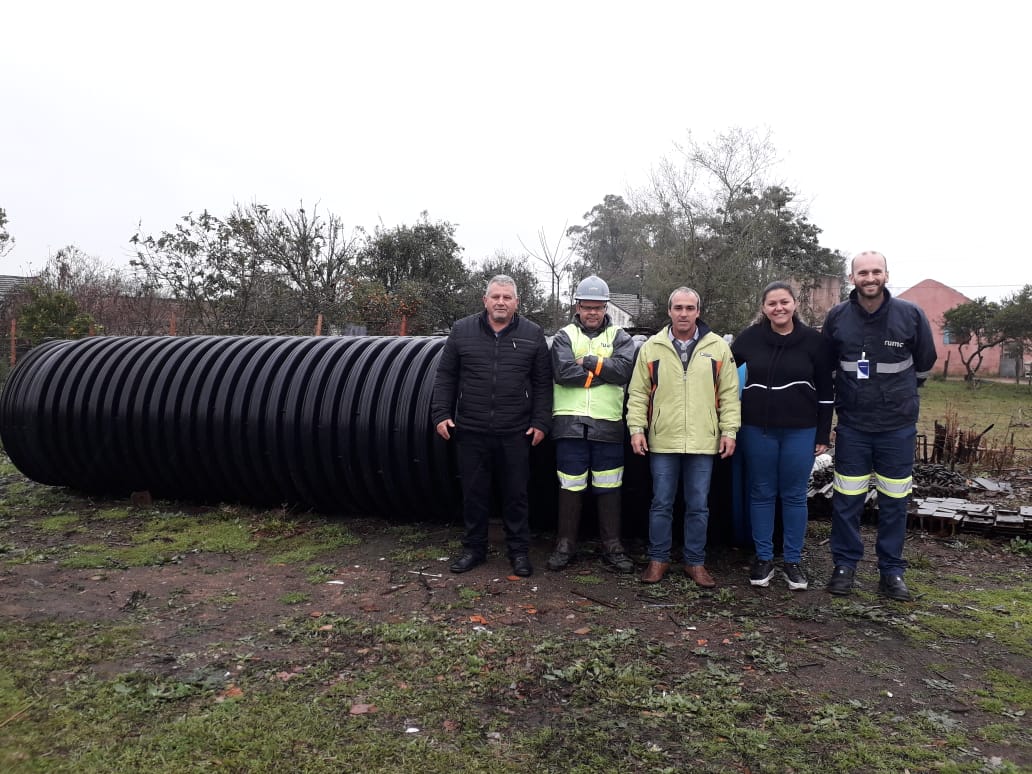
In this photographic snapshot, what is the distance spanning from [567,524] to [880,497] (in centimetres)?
190

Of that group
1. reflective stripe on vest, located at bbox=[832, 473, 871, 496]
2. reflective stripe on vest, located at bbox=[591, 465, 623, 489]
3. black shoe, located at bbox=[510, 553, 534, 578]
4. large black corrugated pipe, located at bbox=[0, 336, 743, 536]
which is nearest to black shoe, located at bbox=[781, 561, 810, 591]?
reflective stripe on vest, located at bbox=[832, 473, 871, 496]

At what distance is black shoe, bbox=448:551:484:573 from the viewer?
4.71 metres

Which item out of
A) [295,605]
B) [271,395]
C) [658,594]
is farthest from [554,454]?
[271,395]

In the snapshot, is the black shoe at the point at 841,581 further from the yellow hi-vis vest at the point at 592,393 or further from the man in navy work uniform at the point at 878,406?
the yellow hi-vis vest at the point at 592,393

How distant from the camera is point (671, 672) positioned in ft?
11.0

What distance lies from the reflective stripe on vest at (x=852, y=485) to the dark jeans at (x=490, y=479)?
191 centimetres

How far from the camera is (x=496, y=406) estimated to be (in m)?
4.69

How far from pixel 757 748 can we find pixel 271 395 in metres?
4.48

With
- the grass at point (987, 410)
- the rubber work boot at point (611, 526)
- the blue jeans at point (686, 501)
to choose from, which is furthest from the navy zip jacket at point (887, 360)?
the grass at point (987, 410)

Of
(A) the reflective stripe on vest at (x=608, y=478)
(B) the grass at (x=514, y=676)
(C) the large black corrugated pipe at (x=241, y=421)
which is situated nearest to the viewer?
(B) the grass at (x=514, y=676)

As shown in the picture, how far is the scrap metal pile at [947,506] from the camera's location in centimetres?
554

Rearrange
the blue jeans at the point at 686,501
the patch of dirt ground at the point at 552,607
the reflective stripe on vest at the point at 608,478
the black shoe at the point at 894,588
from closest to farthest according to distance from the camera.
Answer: the patch of dirt ground at the point at 552,607 < the black shoe at the point at 894,588 < the blue jeans at the point at 686,501 < the reflective stripe on vest at the point at 608,478

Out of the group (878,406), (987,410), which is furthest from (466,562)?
(987,410)

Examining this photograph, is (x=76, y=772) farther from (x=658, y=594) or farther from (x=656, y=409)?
(x=656, y=409)
